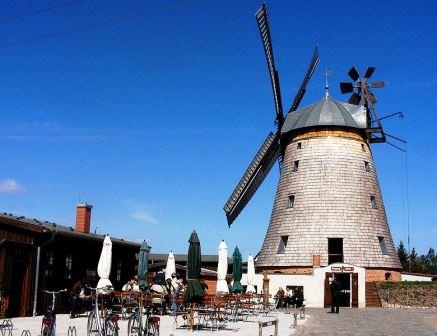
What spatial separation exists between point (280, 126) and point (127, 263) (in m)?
15.4

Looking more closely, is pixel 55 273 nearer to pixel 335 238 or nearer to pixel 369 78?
pixel 335 238

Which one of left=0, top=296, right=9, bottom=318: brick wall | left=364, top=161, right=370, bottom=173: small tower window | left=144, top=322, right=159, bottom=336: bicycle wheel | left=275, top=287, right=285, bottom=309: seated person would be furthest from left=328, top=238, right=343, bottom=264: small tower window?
left=144, top=322, right=159, bottom=336: bicycle wheel

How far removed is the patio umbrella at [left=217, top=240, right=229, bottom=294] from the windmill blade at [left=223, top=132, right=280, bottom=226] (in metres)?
12.3

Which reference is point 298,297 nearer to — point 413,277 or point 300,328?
point 300,328

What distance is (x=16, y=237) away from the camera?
2041 cm

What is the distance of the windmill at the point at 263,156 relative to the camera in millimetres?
38531

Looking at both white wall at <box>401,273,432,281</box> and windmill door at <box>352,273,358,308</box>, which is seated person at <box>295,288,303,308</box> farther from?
white wall at <box>401,273,432,281</box>

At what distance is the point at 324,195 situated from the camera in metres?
35.2

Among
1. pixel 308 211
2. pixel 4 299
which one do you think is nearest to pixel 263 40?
pixel 308 211

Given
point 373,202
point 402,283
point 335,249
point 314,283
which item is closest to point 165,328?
point 314,283

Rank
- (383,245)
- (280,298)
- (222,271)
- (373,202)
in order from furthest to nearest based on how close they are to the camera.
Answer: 1. (373,202)
2. (383,245)
3. (280,298)
4. (222,271)

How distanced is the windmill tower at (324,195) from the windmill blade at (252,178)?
0.07m

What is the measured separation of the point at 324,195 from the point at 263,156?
19.8 ft

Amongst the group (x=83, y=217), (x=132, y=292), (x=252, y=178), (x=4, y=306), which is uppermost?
(x=252, y=178)
